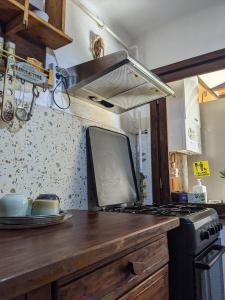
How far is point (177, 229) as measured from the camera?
1.08m

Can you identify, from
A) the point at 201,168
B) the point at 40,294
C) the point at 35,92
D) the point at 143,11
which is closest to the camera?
the point at 40,294

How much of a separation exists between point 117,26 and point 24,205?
64.3 inches

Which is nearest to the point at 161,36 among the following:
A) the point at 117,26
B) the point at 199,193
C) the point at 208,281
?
the point at 117,26

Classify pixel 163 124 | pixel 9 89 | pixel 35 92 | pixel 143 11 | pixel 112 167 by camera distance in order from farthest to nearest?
pixel 163 124
pixel 143 11
pixel 112 167
pixel 35 92
pixel 9 89

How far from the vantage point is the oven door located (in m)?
1.04

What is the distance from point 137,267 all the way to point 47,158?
68cm

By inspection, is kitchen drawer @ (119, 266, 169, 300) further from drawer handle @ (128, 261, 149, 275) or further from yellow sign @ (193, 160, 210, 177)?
yellow sign @ (193, 160, 210, 177)

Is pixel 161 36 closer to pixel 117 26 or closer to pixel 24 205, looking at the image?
pixel 117 26

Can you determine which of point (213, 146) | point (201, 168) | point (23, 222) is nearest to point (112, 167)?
point (23, 222)

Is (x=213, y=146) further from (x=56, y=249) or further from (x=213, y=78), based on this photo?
(x=56, y=249)

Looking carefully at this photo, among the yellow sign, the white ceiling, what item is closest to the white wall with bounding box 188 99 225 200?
the yellow sign

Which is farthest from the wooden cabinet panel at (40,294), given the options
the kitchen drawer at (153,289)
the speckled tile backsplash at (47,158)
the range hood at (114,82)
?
the range hood at (114,82)

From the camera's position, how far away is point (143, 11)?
1.84 metres

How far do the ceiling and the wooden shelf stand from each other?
629 mm
